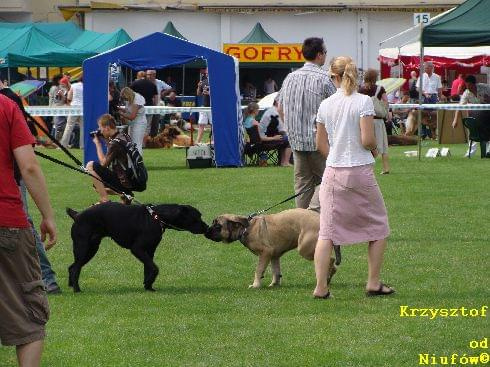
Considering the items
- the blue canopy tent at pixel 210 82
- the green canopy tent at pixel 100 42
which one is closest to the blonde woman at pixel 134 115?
the blue canopy tent at pixel 210 82

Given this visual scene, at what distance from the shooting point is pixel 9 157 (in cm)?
596

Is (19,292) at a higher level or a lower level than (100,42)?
lower

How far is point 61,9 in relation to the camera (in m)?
54.4

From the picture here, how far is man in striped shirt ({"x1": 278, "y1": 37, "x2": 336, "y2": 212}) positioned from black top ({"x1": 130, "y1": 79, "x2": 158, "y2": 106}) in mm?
18048

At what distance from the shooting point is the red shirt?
5.88m

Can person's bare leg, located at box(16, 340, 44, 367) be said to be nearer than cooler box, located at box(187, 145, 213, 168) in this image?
Yes

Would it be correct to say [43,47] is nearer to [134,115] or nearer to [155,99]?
[155,99]

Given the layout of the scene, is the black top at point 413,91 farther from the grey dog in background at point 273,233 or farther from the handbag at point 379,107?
the grey dog in background at point 273,233

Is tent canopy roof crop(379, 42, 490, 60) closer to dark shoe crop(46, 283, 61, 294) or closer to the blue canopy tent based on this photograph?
the blue canopy tent

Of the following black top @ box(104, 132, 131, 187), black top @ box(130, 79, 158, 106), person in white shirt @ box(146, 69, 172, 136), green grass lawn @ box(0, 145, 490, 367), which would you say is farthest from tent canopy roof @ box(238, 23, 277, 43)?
black top @ box(104, 132, 131, 187)

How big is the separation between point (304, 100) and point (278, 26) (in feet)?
141

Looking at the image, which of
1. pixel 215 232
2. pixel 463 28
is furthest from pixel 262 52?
pixel 215 232

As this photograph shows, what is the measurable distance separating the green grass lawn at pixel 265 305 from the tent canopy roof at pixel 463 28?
16.8 ft

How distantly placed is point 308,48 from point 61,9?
149ft
